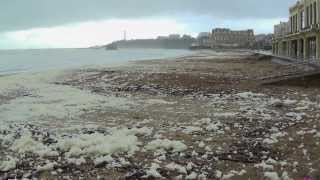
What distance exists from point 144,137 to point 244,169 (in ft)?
12.0

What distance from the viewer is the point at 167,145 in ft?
36.4

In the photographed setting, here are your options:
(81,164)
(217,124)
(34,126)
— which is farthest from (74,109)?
(81,164)

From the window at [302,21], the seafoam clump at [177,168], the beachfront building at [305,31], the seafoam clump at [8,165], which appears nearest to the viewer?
the seafoam clump at [177,168]

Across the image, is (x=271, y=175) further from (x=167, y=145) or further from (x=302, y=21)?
(x=302, y=21)

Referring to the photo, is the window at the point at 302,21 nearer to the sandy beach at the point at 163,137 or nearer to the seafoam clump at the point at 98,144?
the sandy beach at the point at 163,137

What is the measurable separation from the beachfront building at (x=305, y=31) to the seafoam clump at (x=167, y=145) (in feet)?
114

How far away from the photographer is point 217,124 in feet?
46.2

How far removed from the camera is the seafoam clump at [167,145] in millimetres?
10836

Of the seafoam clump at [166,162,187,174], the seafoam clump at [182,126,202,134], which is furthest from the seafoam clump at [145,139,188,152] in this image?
the seafoam clump at [182,126,202,134]

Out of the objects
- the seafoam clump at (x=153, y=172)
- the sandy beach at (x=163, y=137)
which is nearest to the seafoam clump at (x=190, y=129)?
the sandy beach at (x=163, y=137)

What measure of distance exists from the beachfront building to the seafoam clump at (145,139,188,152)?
3488cm

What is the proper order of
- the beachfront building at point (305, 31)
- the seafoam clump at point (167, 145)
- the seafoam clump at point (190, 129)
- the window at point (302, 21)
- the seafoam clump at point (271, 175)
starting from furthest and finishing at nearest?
1. the window at point (302, 21)
2. the beachfront building at point (305, 31)
3. the seafoam clump at point (190, 129)
4. the seafoam clump at point (167, 145)
5. the seafoam clump at point (271, 175)

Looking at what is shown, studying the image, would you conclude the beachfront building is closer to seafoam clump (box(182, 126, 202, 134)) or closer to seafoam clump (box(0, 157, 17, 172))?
seafoam clump (box(182, 126, 202, 134))

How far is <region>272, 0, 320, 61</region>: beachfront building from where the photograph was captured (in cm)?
4969
